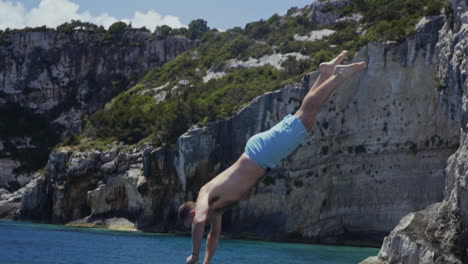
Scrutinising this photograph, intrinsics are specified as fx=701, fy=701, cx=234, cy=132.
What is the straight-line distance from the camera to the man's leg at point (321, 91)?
21.5 feet

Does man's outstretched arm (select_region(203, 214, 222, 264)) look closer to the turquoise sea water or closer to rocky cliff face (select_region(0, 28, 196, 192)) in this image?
the turquoise sea water

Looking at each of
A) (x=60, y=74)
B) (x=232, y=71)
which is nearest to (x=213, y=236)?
(x=232, y=71)

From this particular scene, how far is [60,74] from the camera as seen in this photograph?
8912cm

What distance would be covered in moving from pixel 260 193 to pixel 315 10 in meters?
34.8

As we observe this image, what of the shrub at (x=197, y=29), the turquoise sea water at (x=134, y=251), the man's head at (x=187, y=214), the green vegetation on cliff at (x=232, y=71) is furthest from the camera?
the shrub at (x=197, y=29)

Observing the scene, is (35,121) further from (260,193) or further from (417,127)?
(417,127)

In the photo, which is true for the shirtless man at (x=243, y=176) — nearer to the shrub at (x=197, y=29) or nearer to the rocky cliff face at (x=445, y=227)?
the rocky cliff face at (x=445, y=227)

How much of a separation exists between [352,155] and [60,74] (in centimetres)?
5326

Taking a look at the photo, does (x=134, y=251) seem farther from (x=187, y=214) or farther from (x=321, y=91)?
(x=187, y=214)

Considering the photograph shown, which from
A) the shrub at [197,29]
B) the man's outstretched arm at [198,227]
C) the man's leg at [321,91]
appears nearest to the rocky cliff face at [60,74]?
the shrub at [197,29]

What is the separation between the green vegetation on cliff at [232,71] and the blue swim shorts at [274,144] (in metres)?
40.9

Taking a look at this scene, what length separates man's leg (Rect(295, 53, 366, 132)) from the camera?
656 cm

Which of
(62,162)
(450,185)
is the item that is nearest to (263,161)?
(450,185)

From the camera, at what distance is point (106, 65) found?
90.7 meters
